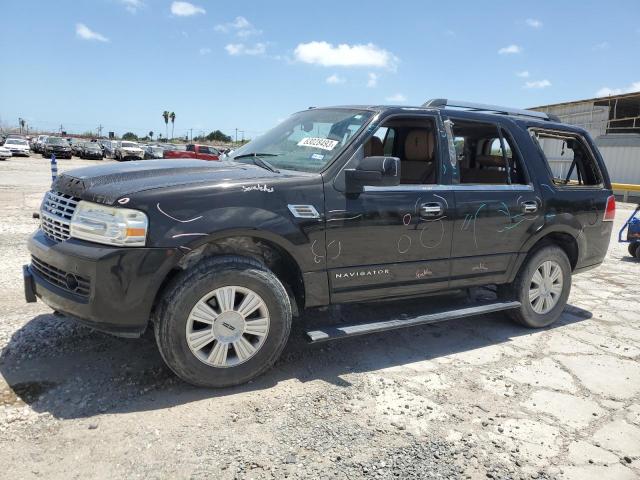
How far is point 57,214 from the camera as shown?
3.25m

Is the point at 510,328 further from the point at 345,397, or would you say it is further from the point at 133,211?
the point at 133,211

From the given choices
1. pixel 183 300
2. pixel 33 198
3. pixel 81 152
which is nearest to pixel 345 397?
pixel 183 300

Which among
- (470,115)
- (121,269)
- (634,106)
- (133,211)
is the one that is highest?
(634,106)

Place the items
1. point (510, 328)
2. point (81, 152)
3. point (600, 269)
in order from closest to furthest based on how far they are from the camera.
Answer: point (510, 328) < point (600, 269) < point (81, 152)

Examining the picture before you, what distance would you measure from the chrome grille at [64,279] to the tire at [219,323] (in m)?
0.45

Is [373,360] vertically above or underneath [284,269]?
underneath

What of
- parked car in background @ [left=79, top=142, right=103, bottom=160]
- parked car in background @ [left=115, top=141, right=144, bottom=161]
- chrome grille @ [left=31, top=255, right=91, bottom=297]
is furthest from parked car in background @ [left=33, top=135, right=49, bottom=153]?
chrome grille @ [left=31, top=255, right=91, bottom=297]

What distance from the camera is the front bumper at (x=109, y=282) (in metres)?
2.88

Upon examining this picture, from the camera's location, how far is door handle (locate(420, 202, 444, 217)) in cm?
390

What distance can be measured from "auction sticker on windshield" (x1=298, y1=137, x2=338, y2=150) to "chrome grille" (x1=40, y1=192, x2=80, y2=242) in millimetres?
1731

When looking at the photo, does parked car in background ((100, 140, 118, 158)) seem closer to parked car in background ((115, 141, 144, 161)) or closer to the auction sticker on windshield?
parked car in background ((115, 141, 144, 161))

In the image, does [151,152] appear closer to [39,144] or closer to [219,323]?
[39,144]

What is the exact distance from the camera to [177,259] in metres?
3.00

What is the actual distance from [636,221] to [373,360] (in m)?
6.88
